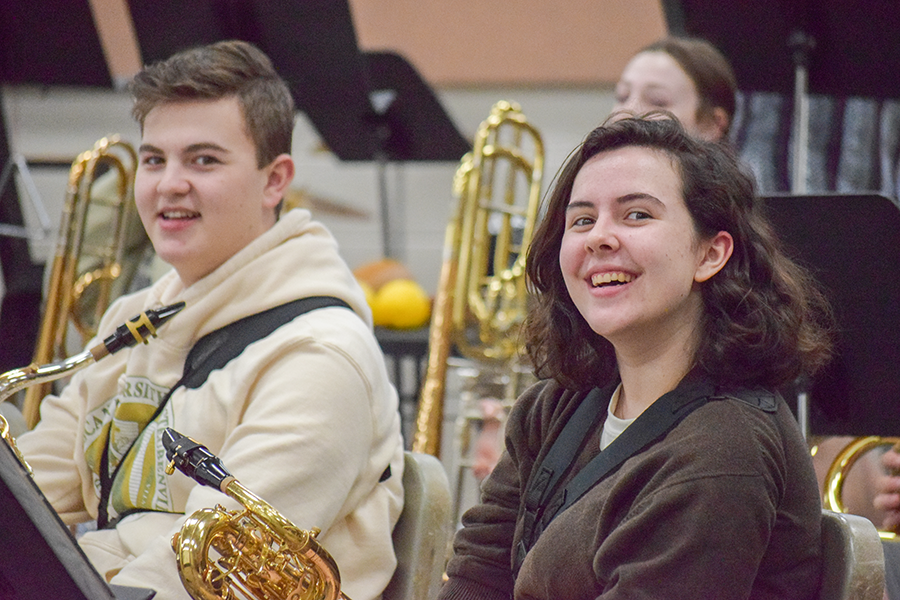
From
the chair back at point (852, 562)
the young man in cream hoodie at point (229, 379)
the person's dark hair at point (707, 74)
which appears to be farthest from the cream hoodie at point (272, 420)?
the person's dark hair at point (707, 74)

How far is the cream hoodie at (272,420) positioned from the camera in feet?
5.09

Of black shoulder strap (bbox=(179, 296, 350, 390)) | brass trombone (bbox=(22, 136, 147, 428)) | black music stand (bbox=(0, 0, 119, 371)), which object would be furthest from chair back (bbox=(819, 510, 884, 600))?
black music stand (bbox=(0, 0, 119, 371))

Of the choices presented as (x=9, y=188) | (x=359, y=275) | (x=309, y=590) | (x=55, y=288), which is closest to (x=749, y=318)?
(x=309, y=590)

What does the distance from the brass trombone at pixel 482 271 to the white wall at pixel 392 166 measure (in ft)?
6.70

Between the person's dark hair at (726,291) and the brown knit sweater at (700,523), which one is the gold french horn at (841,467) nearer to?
the person's dark hair at (726,291)

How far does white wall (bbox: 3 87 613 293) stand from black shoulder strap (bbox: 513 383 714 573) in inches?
148

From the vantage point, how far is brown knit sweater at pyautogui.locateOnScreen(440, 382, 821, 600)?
3.86ft

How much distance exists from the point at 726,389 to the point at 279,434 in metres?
0.67

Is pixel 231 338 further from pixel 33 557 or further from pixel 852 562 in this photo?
pixel 852 562

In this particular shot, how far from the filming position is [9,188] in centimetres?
370

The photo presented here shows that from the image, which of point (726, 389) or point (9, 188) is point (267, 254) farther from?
point (9, 188)

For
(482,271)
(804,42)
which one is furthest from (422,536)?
(804,42)

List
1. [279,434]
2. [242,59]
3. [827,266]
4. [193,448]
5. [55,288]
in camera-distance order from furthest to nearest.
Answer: [55,288]
[242,59]
[827,266]
[279,434]
[193,448]

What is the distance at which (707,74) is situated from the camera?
254 cm
